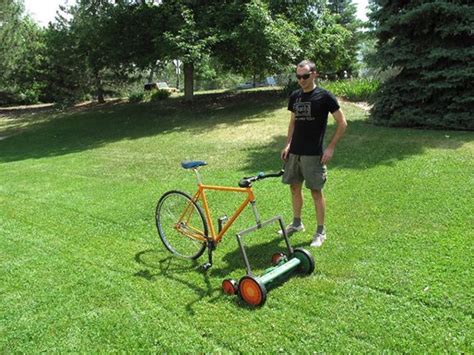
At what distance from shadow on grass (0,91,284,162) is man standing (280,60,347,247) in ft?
27.7

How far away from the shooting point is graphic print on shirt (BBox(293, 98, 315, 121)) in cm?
397

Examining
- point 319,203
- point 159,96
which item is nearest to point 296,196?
point 319,203

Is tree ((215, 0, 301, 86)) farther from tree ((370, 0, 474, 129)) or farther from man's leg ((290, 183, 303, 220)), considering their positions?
Answer: man's leg ((290, 183, 303, 220))

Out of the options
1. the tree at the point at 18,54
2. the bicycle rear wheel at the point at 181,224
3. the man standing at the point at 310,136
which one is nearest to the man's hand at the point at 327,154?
the man standing at the point at 310,136

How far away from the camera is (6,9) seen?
18.7 metres

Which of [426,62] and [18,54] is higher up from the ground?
[18,54]

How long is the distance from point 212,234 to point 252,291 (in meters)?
0.76

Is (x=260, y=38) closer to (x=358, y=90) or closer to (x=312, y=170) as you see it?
(x=358, y=90)

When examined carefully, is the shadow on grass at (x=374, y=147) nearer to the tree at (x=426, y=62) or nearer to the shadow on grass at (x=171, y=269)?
the tree at (x=426, y=62)

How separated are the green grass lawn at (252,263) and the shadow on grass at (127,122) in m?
4.09

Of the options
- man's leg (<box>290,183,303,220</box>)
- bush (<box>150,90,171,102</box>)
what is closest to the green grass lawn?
man's leg (<box>290,183,303,220</box>)

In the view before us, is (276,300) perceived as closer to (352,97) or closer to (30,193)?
(30,193)

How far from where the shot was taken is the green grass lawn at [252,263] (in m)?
2.96

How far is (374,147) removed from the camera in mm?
8219
